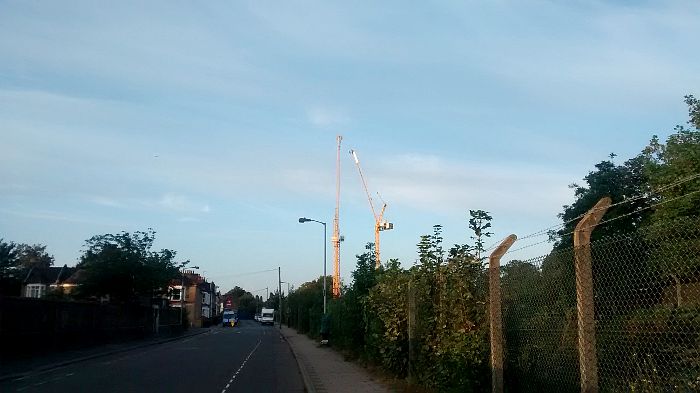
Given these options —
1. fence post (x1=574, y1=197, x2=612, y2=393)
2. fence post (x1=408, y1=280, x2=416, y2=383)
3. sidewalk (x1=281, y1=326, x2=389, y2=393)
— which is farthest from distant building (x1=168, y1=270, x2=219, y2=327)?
fence post (x1=574, y1=197, x2=612, y2=393)

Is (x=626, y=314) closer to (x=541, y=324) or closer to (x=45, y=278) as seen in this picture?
(x=541, y=324)

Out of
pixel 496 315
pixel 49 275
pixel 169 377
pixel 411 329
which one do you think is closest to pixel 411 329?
pixel 411 329

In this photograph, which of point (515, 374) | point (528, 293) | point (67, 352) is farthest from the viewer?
point (67, 352)

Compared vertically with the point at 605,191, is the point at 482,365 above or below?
below

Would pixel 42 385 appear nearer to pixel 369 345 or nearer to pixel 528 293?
pixel 369 345

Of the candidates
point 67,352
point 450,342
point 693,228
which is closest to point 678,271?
point 693,228

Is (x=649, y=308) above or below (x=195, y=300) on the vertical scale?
below

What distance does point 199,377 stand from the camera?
71.2 feet

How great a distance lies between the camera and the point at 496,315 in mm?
9883

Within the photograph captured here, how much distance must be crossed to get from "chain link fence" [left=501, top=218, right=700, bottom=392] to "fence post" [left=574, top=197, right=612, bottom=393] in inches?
4.0

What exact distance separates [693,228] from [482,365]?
5.73m

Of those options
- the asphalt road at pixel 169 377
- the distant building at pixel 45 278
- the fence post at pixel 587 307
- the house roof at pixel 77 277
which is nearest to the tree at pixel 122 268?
the house roof at pixel 77 277

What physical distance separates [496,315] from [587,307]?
118 inches

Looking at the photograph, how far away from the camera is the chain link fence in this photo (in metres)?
5.60
